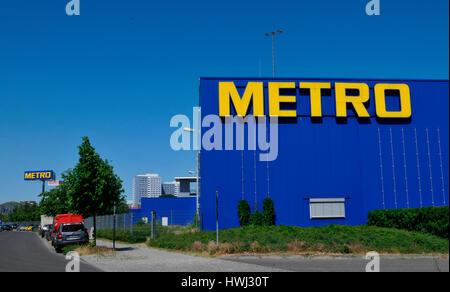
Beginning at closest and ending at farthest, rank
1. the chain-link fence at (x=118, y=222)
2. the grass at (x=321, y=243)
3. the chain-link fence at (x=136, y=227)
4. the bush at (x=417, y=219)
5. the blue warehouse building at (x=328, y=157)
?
the grass at (x=321, y=243) < the bush at (x=417, y=219) < the blue warehouse building at (x=328, y=157) < the chain-link fence at (x=136, y=227) < the chain-link fence at (x=118, y=222)

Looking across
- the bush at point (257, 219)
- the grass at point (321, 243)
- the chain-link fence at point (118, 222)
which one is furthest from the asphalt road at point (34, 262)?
the bush at point (257, 219)

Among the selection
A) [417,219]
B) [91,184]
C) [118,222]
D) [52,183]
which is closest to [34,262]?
[91,184]

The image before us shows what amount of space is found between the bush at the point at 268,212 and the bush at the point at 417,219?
23.9ft

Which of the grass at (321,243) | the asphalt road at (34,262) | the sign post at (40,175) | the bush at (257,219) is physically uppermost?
the sign post at (40,175)

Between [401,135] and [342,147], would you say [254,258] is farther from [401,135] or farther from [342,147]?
[401,135]

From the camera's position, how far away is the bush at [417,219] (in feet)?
72.6

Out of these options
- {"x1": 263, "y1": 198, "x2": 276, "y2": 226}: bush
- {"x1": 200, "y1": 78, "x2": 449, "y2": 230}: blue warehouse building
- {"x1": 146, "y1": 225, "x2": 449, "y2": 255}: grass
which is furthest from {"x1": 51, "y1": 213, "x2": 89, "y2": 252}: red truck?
Result: {"x1": 263, "y1": 198, "x2": 276, "y2": 226}: bush

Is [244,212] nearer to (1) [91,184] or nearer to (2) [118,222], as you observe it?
(1) [91,184]

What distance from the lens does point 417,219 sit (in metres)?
24.5

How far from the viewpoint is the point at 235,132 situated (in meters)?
31.0

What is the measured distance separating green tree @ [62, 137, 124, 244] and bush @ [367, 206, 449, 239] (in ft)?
58.8

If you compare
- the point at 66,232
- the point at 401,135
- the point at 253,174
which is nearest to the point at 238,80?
the point at 253,174

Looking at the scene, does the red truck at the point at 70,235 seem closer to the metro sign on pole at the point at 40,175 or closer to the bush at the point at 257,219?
the bush at the point at 257,219
